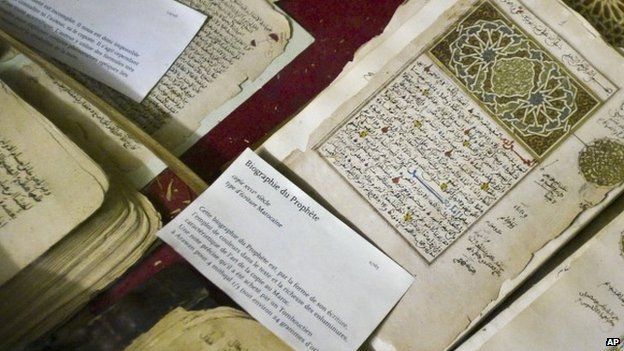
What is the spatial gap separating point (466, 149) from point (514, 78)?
10 cm

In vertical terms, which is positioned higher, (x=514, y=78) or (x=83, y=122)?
(x=514, y=78)

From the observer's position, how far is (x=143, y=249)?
739mm

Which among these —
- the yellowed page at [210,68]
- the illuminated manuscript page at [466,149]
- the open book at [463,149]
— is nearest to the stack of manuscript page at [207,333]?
the open book at [463,149]

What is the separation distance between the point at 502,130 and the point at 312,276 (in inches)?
11.2

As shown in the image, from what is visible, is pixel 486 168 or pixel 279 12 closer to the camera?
pixel 486 168

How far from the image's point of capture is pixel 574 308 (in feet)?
2.17

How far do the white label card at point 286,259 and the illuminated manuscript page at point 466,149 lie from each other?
2 centimetres

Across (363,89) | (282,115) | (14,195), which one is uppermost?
(363,89)

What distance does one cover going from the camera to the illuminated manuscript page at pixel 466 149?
2.27 ft

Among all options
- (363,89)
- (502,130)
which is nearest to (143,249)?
(363,89)

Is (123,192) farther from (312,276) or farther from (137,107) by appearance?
(312,276)

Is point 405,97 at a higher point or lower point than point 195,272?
higher

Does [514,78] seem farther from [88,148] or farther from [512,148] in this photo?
[88,148]

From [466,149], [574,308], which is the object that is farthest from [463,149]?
[574,308]
